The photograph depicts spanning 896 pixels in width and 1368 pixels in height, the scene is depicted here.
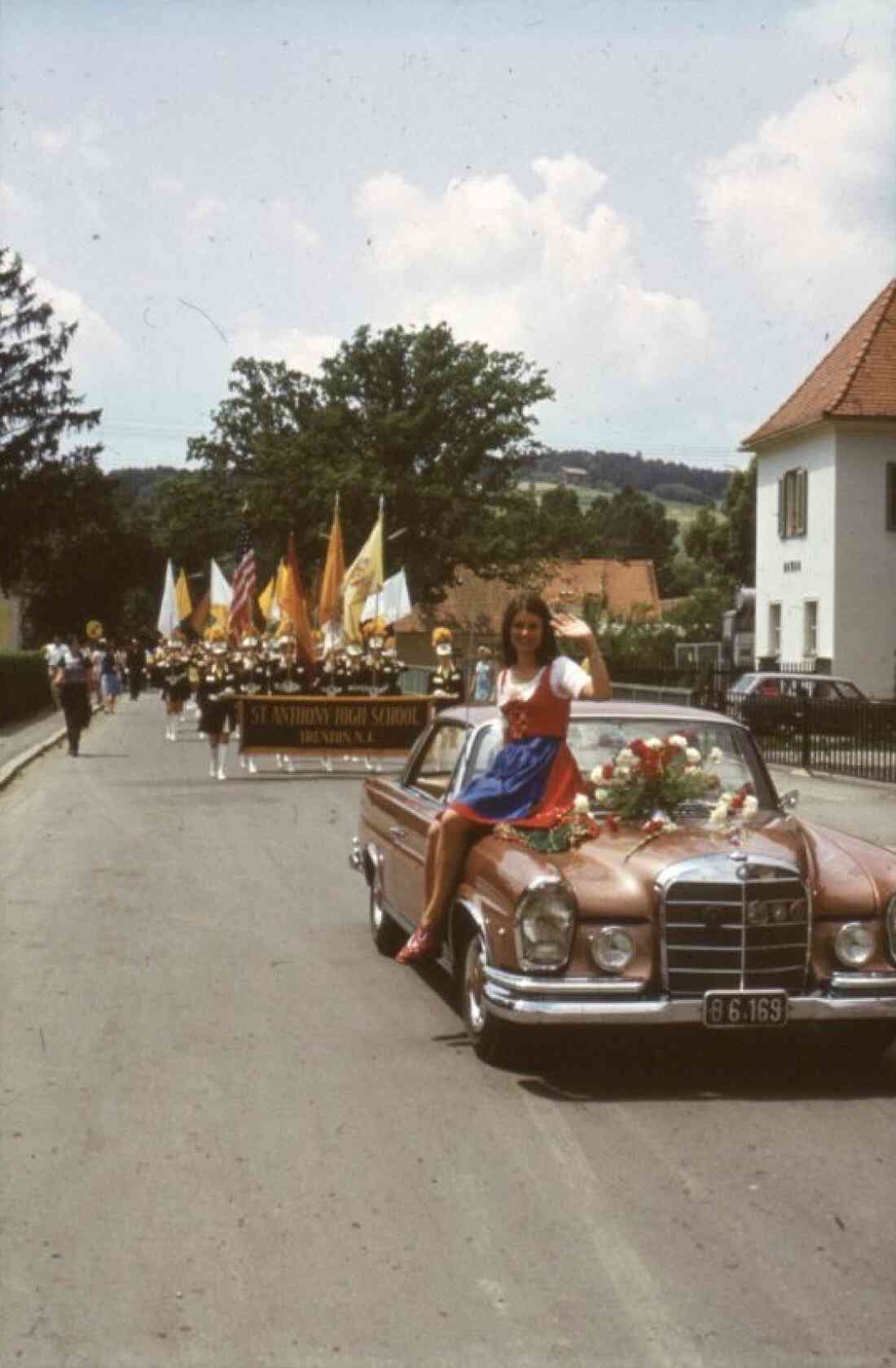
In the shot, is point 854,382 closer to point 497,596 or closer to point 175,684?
point 175,684

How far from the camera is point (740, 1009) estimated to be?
7168 mm

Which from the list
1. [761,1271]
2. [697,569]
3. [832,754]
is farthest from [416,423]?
[761,1271]

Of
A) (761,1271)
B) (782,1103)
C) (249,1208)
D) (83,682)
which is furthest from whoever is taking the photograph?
(83,682)

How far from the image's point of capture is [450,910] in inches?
325

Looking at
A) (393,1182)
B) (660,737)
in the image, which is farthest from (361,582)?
(393,1182)

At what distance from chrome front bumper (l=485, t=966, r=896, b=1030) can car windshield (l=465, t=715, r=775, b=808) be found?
5.31 feet

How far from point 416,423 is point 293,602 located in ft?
148

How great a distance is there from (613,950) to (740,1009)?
0.50m

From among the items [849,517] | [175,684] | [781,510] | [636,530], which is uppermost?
[636,530]

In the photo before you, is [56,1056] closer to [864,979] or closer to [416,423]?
[864,979]

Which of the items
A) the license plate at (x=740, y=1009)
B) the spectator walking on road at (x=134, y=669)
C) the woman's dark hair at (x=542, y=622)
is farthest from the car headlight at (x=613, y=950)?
the spectator walking on road at (x=134, y=669)

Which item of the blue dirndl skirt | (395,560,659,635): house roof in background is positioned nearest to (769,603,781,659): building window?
(395,560,659,635): house roof in background

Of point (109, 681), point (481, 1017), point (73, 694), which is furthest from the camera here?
point (109, 681)

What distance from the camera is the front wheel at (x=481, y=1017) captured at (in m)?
7.67
